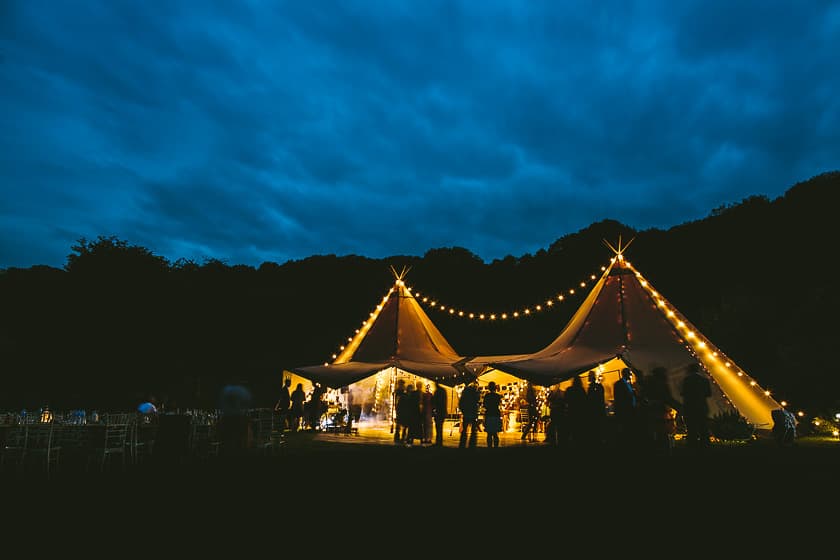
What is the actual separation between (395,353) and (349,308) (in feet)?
28.4

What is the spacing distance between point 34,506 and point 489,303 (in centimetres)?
1902

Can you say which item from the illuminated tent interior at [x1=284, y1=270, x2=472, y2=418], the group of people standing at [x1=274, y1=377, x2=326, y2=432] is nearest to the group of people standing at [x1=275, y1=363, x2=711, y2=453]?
the illuminated tent interior at [x1=284, y1=270, x2=472, y2=418]

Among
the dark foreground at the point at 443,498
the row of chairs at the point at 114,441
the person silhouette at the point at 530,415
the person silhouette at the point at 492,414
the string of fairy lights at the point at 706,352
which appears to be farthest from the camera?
the person silhouette at the point at 530,415

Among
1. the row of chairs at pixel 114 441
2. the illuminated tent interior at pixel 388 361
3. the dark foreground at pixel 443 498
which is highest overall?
the illuminated tent interior at pixel 388 361

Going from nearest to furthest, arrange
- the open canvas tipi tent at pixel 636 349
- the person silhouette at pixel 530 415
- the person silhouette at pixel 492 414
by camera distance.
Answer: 1. the person silhouette at pixel 492 414
2. the open canvas tipi tent at pixel 636 349
3. the person silhouette at pixel 530 415

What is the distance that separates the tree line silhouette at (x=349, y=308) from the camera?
1448 cm

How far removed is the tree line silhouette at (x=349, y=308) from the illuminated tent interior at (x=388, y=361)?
4.47 m

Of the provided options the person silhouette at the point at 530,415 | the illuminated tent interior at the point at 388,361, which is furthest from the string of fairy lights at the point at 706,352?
the illuminated tent interior at the point at 388,361

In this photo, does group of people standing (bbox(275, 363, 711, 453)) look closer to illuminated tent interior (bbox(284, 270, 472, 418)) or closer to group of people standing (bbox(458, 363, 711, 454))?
group of people standing (bbox(458, 363, 711, 454))

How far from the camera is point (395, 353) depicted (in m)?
15.0

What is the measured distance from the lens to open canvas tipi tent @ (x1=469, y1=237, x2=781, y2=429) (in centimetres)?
1066

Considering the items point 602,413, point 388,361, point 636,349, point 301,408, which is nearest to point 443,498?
point 602,413

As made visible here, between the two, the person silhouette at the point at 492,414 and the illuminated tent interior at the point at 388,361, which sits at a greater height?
the illuminated tent interior at the point at 388,361

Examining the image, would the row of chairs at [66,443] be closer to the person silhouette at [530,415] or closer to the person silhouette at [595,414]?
the person silhouette at [595,414]
